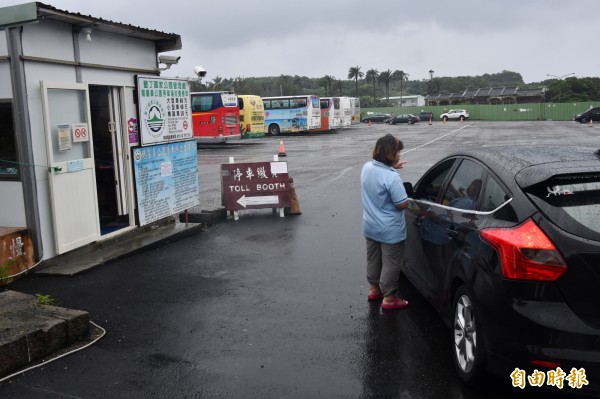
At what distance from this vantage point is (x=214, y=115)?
106ft

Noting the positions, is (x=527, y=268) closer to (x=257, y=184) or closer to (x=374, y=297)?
(x=374, y=297)

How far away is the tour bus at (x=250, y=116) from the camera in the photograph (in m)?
35.6

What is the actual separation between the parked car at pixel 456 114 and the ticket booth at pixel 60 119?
66807 millimetres

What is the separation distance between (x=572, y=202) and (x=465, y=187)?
1.27 metres

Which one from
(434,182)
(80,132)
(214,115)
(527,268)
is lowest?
(527,268)

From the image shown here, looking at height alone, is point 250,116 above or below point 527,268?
above

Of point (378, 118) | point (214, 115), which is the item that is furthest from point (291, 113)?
point (378, 118)

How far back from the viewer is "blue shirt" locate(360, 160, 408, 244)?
212 inches

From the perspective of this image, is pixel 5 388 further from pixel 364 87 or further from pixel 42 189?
pixel 364 87

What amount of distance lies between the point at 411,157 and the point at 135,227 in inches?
627

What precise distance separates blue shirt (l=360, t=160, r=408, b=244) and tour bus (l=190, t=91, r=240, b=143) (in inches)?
1081

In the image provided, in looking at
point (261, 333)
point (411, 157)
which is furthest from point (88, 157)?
point (411, 157)

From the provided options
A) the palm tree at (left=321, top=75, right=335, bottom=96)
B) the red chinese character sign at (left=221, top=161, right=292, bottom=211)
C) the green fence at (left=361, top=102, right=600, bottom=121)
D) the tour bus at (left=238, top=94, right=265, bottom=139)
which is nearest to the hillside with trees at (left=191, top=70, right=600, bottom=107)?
the palm tree at (left=321, top=75, right=335, bottom=96)

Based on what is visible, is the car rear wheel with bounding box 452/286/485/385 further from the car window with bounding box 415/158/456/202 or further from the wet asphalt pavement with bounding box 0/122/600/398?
the car window with bounding box 415/158/456/202
